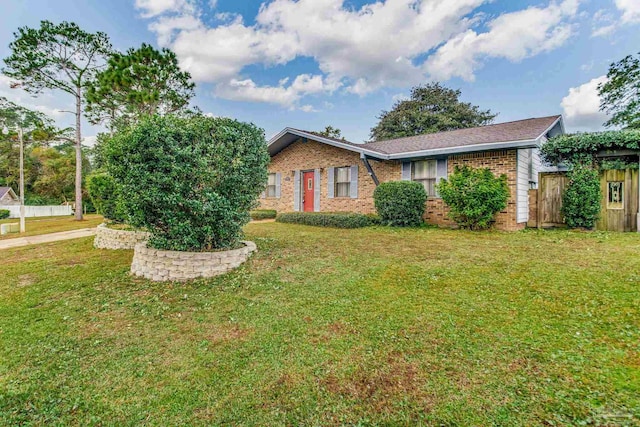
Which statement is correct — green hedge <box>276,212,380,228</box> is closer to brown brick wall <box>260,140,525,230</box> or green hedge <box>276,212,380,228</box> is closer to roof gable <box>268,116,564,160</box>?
brown brick wall <box>260,140,525,230</box>

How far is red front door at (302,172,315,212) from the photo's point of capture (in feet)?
43.8

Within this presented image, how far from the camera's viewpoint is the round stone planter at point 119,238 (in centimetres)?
747

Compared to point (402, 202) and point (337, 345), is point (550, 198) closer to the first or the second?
point (402, 202)

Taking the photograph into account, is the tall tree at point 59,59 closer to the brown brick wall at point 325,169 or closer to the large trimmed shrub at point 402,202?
the brown brick wall at point 325,169

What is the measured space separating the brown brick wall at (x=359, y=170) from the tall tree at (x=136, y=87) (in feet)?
31.1

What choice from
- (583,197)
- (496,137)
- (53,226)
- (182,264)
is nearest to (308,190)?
(496,137)

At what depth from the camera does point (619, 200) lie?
8227 mm

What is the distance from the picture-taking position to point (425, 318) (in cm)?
318

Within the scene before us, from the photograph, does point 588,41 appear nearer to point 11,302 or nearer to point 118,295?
point 118,295

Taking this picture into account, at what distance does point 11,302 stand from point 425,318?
5708mm

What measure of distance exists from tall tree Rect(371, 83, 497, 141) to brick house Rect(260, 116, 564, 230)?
15910 mm

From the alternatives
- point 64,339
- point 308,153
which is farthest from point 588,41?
point 64,339

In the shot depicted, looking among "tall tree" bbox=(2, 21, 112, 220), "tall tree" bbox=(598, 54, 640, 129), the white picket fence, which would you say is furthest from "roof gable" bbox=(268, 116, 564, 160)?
the white picket fence

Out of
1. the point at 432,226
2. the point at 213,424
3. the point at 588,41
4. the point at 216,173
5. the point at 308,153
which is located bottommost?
the point at 213,424
